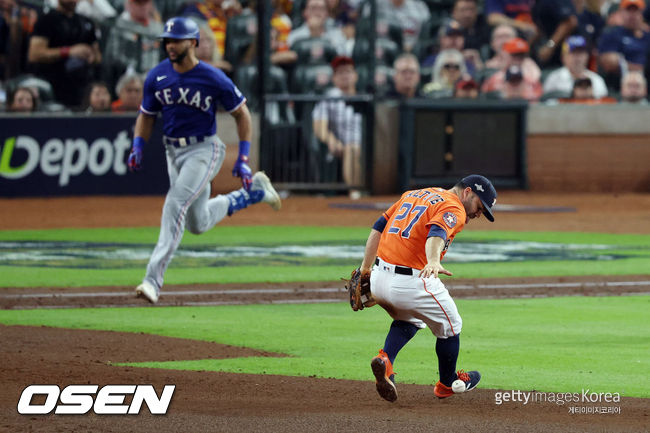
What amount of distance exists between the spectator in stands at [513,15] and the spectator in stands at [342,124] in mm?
3128

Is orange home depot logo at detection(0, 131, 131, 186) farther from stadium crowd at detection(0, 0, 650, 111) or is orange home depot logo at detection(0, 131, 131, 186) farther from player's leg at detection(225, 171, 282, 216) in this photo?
player's leg at detection(225, 171, 282, 216)

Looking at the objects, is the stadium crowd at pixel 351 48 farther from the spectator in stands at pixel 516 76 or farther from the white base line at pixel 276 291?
the white base line at pixel 276 291

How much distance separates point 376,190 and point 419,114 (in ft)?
5.27

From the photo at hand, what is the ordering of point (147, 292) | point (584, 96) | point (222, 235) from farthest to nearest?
point (584, 96), point (222, 235), point (147, 292)

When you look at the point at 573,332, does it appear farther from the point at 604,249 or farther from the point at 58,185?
the point at 58,185

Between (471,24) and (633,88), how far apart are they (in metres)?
3.34

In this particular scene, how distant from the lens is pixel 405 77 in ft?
71.6

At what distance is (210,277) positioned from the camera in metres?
12.5

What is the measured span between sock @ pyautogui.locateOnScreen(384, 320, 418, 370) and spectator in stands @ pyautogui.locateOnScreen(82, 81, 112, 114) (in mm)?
14176

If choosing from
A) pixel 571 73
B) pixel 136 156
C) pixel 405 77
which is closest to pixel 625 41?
pixel 571 73

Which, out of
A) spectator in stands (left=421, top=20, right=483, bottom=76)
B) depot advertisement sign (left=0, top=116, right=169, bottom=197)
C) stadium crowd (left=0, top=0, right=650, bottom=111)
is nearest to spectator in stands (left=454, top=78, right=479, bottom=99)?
stadium crowd (left=0, top=0, right=650, bottom=111)

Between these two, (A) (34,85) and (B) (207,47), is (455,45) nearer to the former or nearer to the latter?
(B) (207,47)

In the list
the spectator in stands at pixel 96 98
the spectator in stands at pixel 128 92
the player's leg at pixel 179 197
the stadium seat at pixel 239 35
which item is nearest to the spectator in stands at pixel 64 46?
the spectator in stands at pixel 96 98

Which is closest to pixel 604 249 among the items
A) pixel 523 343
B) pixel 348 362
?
pixel 523 343
